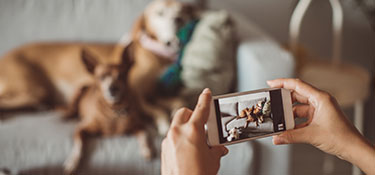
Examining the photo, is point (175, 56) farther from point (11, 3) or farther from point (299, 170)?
point (11, 3)

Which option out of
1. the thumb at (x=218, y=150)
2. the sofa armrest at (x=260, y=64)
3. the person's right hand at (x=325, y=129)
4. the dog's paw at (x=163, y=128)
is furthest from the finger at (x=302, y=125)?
the dog's paw at (x=163, y=128)

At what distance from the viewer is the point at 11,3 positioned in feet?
5.68

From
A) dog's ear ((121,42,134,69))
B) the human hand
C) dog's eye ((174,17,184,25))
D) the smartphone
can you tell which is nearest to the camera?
the human hand

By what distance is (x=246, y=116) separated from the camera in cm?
58

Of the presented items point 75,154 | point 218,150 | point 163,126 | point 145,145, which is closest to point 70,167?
point 75,154

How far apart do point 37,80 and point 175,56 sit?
24.4 inches

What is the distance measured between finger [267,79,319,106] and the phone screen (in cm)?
2

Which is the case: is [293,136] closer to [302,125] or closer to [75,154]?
[302,125]

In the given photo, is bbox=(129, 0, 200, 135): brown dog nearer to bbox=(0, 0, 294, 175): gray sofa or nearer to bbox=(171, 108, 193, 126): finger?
bbox=(0, 0, 294, 175): gray sofa

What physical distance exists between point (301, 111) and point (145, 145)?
754mm

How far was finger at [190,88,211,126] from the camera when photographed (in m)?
0.47

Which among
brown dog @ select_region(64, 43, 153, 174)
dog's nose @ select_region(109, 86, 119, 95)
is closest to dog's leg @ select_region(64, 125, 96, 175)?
brown dog @ select_region(64, 43, 153, 174)

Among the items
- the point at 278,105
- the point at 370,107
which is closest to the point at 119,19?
the point at 278,105

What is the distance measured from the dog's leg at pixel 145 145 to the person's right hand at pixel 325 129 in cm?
72
